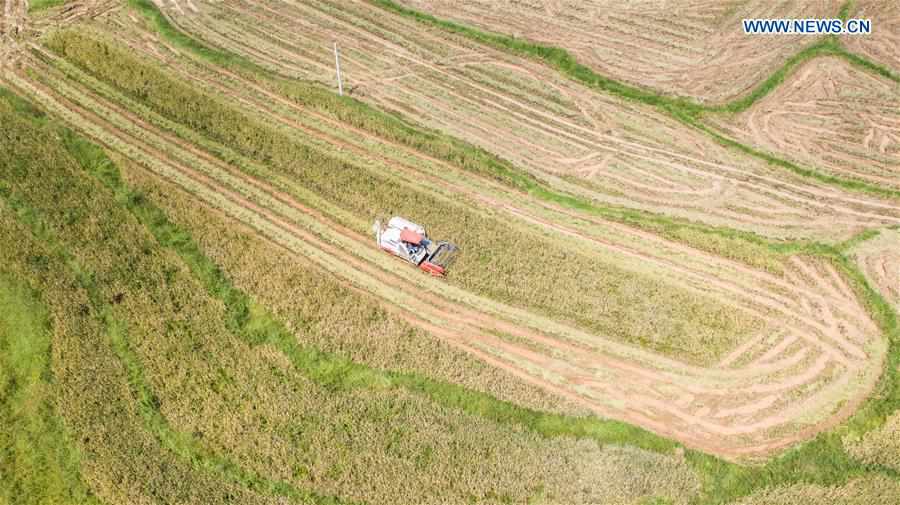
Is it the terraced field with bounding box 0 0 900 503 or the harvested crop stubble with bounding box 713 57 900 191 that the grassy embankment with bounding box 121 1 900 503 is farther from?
the harvested crop stubble with bounding box 713 57 900 191

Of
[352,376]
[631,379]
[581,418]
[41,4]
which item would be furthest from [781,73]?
[41,4]

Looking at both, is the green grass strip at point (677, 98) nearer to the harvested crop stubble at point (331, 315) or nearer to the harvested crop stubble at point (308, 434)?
the harvested crop stubble at point (308, 434)

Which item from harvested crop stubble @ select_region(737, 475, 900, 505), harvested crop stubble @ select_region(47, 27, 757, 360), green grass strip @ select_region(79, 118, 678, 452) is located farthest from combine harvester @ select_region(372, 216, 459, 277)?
harvested crop stubble @ select_region(737, 475, 900, 505)

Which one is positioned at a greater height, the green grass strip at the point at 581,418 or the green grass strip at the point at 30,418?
the green grass strip at the point at 581,418

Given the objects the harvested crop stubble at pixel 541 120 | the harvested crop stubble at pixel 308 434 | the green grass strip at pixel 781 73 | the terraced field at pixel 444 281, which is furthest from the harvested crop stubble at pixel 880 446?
the green grass strip at pixel 781 73

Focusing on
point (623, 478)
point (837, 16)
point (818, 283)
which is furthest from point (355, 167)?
point (837, 16)

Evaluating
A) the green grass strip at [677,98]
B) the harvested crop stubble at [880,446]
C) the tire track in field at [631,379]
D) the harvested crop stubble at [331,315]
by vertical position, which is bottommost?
the harvested crop stubble at [331,315]

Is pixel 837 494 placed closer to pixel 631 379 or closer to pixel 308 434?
pixel 631 379
